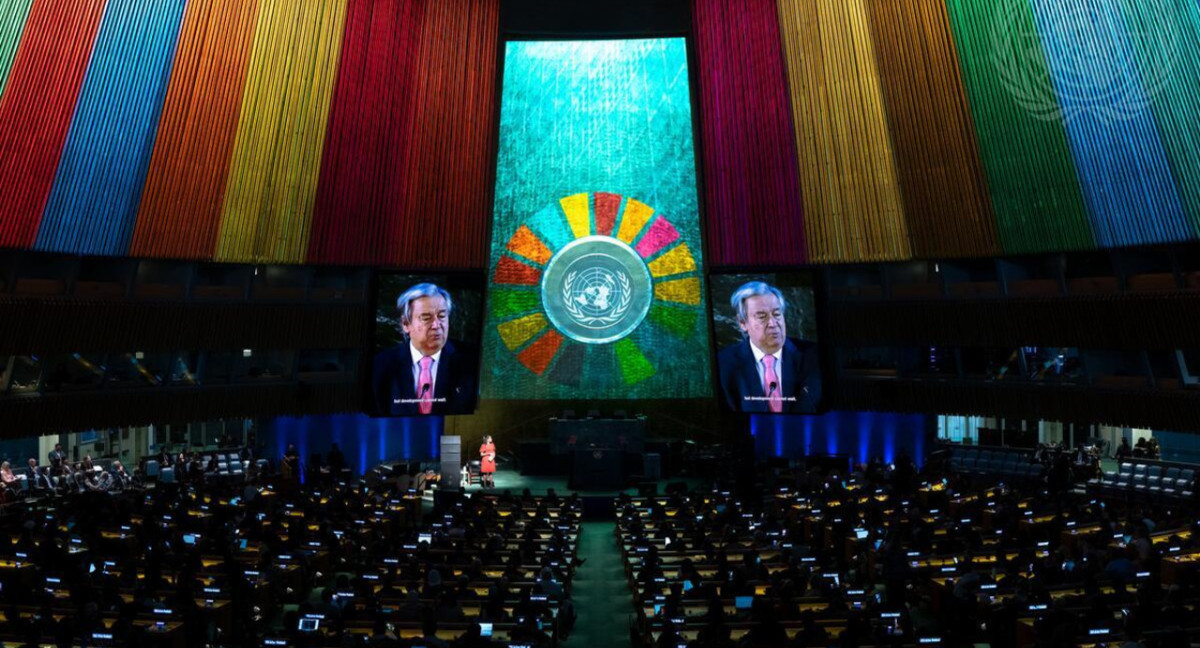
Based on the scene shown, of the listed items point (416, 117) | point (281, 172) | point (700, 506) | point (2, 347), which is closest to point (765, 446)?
point (700, 506)

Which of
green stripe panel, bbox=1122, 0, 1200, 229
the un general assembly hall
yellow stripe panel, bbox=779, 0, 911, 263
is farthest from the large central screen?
green stripe panel, bbox=1122, 0, 1200, 229

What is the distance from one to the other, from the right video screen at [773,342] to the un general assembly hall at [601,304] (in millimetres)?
75

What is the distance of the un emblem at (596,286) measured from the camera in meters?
32.0

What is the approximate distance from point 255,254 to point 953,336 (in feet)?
51.6

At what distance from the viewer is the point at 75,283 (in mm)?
21203

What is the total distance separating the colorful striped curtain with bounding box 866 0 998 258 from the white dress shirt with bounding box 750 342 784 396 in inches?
157

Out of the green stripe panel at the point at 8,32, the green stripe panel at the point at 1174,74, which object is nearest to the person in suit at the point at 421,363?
the green stripe panel at the point at 8,32

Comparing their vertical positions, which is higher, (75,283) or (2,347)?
(75,283)

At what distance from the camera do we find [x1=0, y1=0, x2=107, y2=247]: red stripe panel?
19.2 meters

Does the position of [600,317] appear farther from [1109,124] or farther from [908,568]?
[908,568]

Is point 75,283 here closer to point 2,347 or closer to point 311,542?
point 2,347

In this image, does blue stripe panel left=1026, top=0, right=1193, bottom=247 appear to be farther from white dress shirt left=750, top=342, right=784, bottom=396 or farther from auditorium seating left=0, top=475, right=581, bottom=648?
auditorium seating left=0, top=475, right=581, bottom=648

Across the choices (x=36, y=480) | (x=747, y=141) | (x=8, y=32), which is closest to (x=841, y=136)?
(x=747, y=141)

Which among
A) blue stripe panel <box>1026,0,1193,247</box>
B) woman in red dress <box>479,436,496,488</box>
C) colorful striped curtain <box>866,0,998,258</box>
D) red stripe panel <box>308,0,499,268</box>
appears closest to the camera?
blue stripe panel <box>1026,0,1193,247</box>
